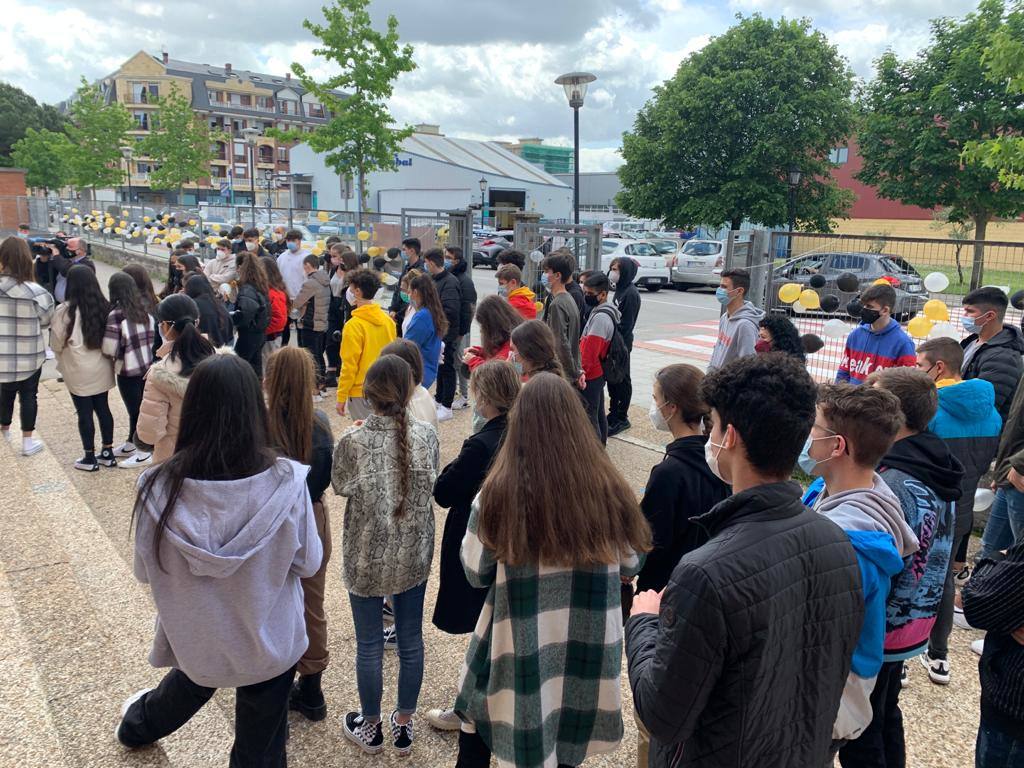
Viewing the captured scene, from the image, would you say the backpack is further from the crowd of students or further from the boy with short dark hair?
the crowd of students

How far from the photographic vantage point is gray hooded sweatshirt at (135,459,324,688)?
2.16 meters

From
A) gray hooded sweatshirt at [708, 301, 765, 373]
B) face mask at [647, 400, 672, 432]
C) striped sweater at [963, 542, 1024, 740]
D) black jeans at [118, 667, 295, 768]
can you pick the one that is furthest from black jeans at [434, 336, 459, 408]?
striped sweater at [963, 542, 1024, 740]

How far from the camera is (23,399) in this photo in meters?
6.22

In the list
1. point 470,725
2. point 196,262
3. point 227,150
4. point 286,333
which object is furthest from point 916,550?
point 227,150

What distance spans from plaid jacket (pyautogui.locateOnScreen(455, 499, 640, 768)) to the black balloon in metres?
4.99

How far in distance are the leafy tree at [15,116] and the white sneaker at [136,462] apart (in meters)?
53.2

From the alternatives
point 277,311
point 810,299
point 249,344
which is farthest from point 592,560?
point 277,311

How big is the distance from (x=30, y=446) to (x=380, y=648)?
522 cm

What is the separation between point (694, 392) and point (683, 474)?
0.38 metres

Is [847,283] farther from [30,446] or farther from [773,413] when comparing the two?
[30,446]

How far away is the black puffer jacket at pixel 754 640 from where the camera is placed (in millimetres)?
1505

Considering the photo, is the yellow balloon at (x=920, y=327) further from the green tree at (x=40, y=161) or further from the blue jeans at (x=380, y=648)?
the green tree at (x=40, y=161)

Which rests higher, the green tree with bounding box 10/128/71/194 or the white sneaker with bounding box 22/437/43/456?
the green tree with bounding box 10/128/71/194

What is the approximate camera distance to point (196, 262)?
302 inches
